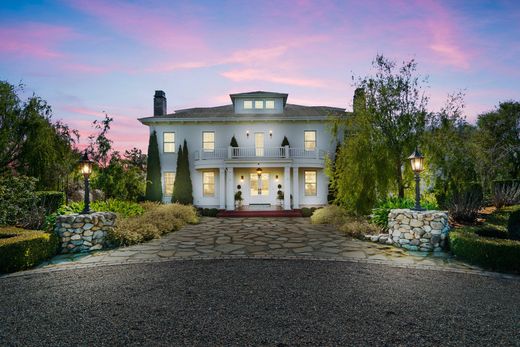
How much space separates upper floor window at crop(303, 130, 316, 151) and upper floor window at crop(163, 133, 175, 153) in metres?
9.30

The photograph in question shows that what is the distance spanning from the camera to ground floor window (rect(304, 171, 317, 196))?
19.3m

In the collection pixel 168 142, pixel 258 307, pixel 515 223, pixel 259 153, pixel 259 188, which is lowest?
pixel 258 307

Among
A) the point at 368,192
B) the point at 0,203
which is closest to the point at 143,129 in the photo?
the point at 0,203

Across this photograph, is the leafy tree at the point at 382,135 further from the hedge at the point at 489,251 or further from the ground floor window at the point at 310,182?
the ground floor window at the point at 310,182

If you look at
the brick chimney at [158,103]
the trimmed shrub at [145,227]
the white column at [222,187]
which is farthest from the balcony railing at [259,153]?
the trimmed shrub at [145,227]

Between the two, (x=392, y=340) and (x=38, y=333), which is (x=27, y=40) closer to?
(x=38, y=333)

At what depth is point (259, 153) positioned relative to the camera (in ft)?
63.8

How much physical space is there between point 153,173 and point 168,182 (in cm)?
117

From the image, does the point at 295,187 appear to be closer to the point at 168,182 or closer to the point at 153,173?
the point at 168,182

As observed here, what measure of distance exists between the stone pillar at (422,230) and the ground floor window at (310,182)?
437 inches

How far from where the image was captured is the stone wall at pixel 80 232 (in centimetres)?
759

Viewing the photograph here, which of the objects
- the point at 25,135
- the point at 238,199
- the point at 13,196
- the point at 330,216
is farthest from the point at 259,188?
the point at 13,196

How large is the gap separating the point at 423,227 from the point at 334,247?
8.23ft

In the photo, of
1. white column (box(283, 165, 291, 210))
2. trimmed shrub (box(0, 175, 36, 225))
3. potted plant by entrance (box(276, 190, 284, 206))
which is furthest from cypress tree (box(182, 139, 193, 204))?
trimmed shrub (box(0, 175, 36, 225))
